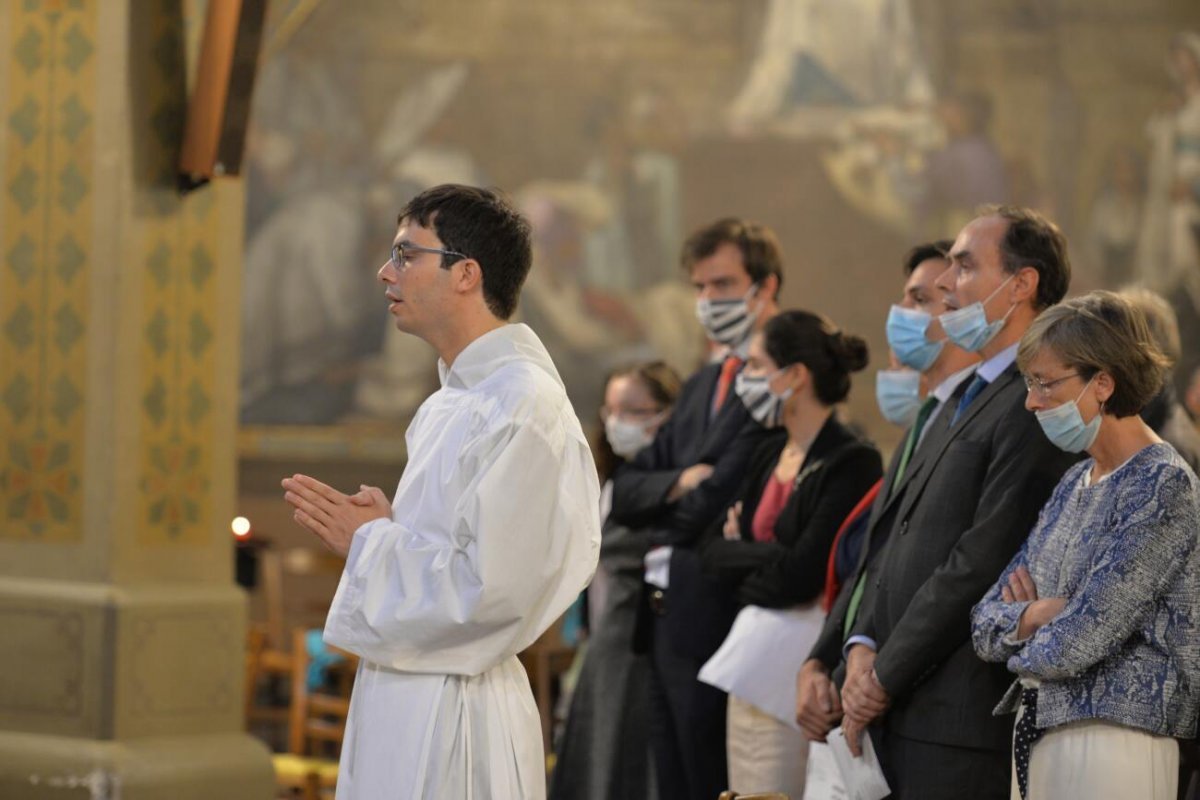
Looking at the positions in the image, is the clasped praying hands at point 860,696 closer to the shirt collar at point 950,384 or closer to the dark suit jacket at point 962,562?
the dark suit jacket at point 962,562

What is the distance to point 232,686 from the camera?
5.79 meters

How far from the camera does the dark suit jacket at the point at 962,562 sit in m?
3.68

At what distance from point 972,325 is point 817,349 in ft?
3.17

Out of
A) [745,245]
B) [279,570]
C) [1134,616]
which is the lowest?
[279,570]

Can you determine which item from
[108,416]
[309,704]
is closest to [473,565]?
[108,416]

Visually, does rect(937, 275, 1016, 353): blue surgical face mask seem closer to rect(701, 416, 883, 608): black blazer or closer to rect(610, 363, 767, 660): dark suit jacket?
rect(701, 416, 883, 608): black blazer

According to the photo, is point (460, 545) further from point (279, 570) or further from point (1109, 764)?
point (279, 570)

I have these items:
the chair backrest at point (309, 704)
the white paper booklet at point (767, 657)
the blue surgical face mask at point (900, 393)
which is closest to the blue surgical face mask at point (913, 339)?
the blue surgical face mask at point (900, 393)

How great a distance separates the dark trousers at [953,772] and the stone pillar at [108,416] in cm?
274

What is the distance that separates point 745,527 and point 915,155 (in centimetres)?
751

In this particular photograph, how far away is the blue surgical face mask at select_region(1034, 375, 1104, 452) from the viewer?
338 centimetres

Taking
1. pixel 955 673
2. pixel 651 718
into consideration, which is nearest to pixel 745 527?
pixel 651 718

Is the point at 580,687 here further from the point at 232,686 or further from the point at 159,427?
the point at 159,427

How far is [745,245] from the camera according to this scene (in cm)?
531
